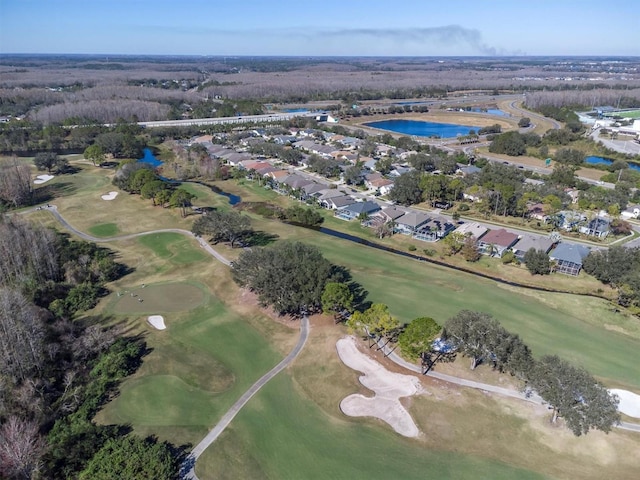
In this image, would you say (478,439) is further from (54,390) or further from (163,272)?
(163,272)

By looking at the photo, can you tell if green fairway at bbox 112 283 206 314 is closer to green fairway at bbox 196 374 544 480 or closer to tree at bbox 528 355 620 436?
green fairway at bbox 196 374 544 480

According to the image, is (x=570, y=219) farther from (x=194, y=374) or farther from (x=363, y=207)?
(x=194, y=374)

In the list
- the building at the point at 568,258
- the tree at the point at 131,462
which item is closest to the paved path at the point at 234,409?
the tree at the point at 131,462

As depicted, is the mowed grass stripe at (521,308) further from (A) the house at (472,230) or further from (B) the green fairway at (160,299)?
(B) the green fairway at (160,299)

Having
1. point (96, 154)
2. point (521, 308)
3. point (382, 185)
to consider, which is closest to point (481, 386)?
point (521, 308)

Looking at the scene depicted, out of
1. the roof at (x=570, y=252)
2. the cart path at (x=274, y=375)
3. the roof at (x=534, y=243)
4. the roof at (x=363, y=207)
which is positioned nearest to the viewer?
the cart path at (x=274, y=375)

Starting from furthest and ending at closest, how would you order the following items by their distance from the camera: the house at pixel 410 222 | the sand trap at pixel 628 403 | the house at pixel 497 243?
1. the house at pixel 410 222
2. the house at pixel 497 243
3. the sand trap at pixel 628 403
